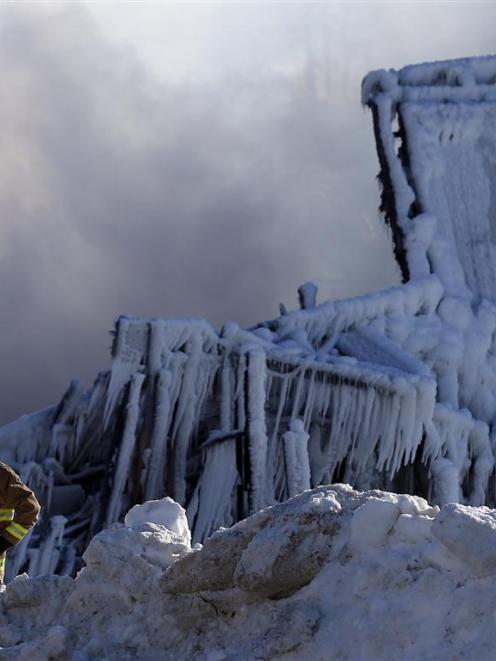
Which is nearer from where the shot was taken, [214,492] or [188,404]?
[214,492]

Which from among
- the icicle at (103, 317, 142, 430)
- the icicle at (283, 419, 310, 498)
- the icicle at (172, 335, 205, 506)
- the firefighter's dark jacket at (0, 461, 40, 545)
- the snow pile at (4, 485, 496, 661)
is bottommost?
the snow pile at (4, 485, 496, 661)

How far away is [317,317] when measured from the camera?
19391 millimetres

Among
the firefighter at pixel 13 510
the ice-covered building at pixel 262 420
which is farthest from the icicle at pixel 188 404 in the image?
the firefighter at pixel 13 510

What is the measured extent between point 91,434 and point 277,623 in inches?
532

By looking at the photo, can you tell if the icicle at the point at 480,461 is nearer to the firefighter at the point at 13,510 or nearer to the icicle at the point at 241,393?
the icicle at the point at 241,393

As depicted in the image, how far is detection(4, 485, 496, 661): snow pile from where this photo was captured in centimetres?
457

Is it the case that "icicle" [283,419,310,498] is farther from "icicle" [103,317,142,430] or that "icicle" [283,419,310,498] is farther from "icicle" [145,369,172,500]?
"icicle" [103,317,142,430]

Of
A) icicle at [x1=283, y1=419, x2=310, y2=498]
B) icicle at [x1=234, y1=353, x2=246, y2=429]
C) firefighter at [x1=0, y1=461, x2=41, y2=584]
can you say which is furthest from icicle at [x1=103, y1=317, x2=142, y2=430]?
firefighter at [x1=0, y1=461, x2=41, y2=584]

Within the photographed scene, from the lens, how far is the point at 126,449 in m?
16.8

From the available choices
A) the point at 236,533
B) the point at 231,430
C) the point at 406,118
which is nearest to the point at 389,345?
the point at 231,430

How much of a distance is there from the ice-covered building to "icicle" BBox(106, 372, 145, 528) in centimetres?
2

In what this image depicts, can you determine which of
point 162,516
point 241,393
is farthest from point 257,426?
point 162,516

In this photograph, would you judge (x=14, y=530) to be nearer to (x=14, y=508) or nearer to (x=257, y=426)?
(x=14, y=508)

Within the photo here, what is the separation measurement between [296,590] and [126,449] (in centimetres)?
1183
